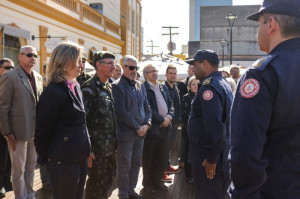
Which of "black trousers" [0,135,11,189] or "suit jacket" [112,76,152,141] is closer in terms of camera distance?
"suit jacket" [112,76,152,141]

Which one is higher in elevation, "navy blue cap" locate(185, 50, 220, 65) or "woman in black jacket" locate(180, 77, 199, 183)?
"navy blue cap" locate(185, 50, 220, 65)

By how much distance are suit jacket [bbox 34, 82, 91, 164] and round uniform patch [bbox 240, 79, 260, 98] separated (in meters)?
1.59

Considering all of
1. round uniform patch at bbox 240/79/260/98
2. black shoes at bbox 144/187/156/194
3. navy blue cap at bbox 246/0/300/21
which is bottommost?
black shoes at bbox 144/187/156/194

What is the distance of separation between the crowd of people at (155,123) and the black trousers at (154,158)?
17 millimetres

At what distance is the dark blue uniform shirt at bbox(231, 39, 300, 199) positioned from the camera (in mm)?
1523

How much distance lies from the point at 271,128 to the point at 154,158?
12.4ft

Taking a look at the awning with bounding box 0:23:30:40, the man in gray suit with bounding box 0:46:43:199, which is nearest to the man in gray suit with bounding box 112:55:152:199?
the man in gray suit with bounding box 0:46:43:199

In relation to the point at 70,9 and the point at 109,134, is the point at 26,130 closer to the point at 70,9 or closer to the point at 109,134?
the point at 109,134

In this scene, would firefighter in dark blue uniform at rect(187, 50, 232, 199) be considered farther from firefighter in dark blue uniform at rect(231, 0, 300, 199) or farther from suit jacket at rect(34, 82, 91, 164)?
firefighter in dark blue uniform at rect(231, 0, 300, 199)

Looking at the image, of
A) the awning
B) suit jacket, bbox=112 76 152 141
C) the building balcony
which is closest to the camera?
suit jacket, bbox=112 76 152 141

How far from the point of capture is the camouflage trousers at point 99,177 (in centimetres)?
372

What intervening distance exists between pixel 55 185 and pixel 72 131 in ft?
1.58

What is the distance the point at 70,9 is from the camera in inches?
585

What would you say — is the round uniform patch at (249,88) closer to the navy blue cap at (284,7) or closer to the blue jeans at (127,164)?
the navy blue cap at (284,7)
